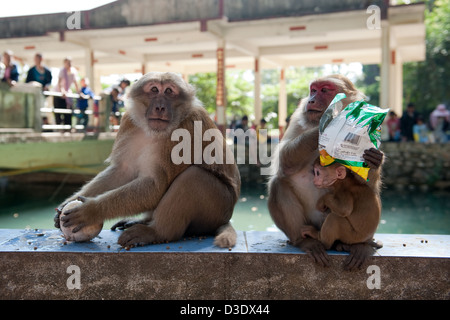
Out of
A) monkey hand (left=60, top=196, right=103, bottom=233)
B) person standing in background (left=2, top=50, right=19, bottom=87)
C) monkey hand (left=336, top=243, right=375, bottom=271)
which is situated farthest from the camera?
person standing in background (left=2, top=50, right=19, bottom=87)

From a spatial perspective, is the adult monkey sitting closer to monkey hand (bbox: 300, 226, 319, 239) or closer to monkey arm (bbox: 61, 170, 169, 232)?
monkey hand (bbox: 300, 226, 319, 239)

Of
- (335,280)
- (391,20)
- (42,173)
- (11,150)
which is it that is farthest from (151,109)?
(391,20)

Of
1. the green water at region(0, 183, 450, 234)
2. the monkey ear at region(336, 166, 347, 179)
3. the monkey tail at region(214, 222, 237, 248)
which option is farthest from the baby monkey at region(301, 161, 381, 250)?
the green water at region(0, 183, 450, 234)

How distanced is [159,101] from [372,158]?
1.51 meters

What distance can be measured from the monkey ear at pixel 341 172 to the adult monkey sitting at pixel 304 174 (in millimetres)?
169

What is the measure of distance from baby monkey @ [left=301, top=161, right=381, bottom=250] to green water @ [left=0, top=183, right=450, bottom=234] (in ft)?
14.4

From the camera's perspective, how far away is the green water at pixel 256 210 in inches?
298

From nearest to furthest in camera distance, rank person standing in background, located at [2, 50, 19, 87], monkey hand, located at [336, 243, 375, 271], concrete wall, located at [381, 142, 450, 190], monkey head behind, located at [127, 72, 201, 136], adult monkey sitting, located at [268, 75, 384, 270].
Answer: monkey hand, located at [336, 243, 375, 271], adult monkey sitting, located at [268, 75, 384, 270], monkey head behind, located at [127, 72, 201, 136], person standing in background, located at [2, 50, 19, 87], concrete wall, located at [381, 142, 450, 190]

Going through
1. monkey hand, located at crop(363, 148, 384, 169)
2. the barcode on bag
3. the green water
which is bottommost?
the green water

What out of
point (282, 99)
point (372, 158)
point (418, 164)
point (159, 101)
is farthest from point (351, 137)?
point (282, 99)

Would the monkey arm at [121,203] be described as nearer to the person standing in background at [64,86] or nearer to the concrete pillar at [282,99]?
the person standing in background at [64,86]

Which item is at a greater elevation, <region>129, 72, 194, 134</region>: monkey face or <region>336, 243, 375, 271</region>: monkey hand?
<region>129, 72, 194, 134</region>: monkey face

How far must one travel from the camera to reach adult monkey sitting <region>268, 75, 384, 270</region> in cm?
298

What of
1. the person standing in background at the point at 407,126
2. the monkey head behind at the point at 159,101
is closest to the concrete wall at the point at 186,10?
the person standing in background at the point at 407,126
